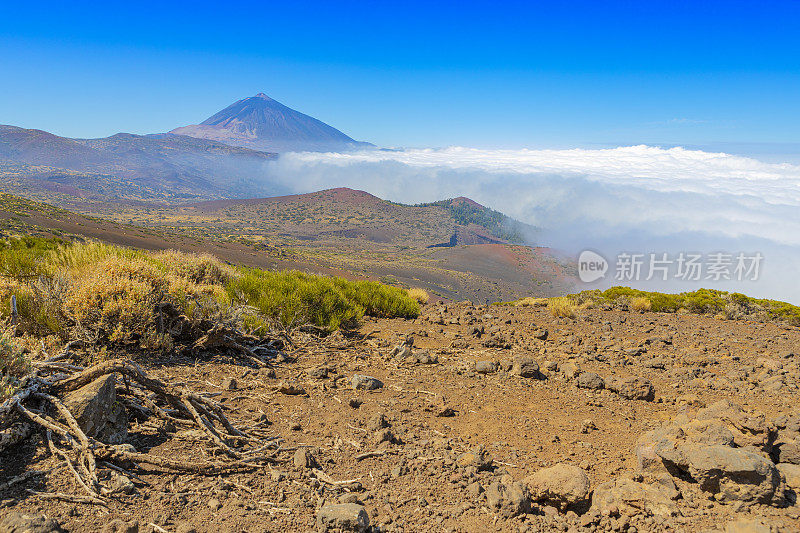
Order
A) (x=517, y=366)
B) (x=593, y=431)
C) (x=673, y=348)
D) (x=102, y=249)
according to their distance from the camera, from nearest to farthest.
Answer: (x=593, y=431) → (x=517, y=366) → (x=102, y=249) → (x=673, y=348)

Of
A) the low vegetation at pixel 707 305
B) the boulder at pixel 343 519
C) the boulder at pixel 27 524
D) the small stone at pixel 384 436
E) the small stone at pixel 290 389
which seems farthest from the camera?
the low vegetation at pixel 707 305

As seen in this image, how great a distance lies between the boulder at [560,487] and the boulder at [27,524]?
7.82 ft

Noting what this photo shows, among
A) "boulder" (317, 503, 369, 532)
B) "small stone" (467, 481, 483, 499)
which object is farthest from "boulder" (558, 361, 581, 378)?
"boulder" (317, 503, 369, 532)

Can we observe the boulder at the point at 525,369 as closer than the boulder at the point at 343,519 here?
No

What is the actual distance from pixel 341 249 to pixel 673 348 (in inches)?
3800

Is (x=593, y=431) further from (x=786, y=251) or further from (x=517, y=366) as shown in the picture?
(x=786, y=251)

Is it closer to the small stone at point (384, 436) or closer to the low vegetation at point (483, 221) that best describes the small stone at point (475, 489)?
the small stone at point (384, 436)

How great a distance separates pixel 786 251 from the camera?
146 meters

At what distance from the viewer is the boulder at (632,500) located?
85.9 inches

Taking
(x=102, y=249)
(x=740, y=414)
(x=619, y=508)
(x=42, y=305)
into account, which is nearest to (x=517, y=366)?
(x=740, y=414)

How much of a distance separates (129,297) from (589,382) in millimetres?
4902

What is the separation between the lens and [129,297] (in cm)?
387

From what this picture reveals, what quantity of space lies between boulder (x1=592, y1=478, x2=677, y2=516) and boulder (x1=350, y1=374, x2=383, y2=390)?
2353 millimetres

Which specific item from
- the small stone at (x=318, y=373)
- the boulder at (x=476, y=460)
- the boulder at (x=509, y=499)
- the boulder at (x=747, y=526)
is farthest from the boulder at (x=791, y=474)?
the small stone at (x=318, y=373)
